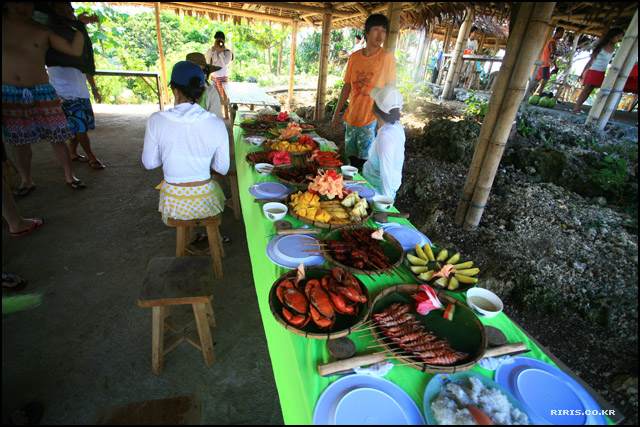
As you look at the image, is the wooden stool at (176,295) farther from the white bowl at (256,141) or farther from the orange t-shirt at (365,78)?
the orange t-shirt at (365,78)

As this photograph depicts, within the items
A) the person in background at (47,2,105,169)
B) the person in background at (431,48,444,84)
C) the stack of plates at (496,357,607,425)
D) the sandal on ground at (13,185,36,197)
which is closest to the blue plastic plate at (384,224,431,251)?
the stack of plates at (496,357,607,425)

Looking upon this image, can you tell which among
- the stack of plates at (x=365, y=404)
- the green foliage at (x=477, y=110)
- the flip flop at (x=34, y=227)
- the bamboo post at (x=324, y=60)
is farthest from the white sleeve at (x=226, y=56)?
the stack of plates at (x=365, y=404)

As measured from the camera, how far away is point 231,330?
307 cm

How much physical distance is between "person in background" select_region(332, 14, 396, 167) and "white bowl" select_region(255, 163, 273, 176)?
76.9 inches

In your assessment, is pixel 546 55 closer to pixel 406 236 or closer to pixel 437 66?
pixel 437 66

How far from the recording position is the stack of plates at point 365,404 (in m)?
1.23

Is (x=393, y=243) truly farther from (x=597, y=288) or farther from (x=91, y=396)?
(x=91, y=396)

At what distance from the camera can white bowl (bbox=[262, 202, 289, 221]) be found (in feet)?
8.34

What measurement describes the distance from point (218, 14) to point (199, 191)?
10372mm

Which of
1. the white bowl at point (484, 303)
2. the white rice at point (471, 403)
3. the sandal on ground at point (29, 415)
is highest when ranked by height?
the white bowl at point (484, 303)

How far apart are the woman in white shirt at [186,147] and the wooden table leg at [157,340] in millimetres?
1133

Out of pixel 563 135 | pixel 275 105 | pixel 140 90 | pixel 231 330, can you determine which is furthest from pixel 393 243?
pixel 140 90

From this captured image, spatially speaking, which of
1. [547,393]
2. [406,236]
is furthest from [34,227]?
[547,393]

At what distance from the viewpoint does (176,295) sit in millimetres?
2244
